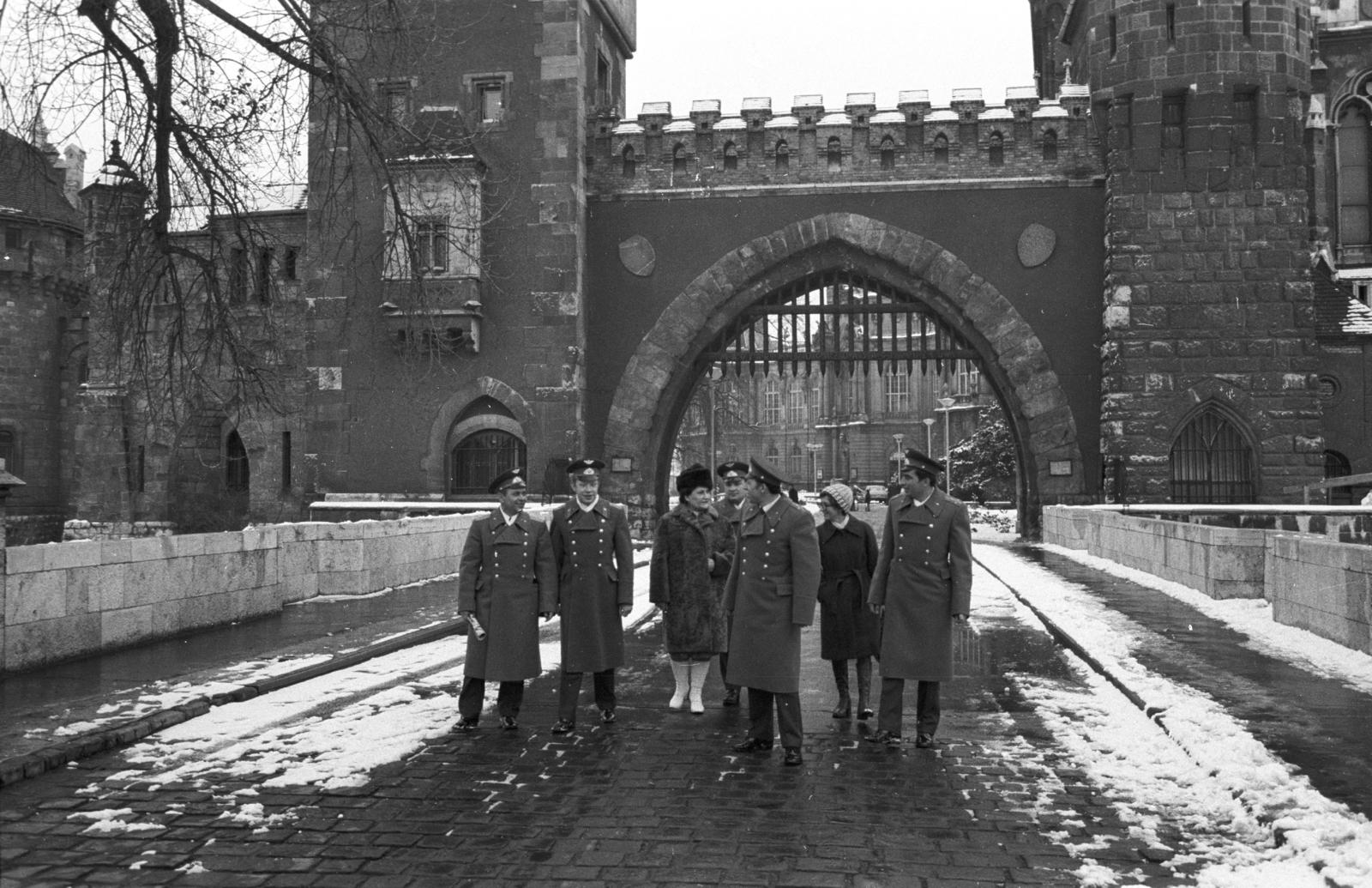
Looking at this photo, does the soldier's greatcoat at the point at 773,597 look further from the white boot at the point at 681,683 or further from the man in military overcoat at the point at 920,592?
the white boot at the point at 681,683

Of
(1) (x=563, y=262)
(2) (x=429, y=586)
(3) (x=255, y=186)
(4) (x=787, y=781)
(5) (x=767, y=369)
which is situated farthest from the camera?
(5) (x=767, y=369)

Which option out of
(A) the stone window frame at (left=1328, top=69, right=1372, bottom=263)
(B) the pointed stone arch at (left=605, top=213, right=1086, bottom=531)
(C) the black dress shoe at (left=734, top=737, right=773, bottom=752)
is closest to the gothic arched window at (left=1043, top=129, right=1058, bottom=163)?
(B) the pointed stone arch at (left=605, top=213, right=1086, bottom=531)

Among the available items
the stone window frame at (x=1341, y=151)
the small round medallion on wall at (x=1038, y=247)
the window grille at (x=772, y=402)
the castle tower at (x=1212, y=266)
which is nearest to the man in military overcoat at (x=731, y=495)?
the castle tower at (x=1212, y=266)

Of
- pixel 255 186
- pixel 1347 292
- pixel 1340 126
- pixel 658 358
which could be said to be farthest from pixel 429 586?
pixel 1340 126

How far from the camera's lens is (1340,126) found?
110 ft

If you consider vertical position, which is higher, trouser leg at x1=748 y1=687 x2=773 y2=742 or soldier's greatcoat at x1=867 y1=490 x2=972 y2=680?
soldier's greatcoat at x1=867 y1=490 x2=972 y2=680

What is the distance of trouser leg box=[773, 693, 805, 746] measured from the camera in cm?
721

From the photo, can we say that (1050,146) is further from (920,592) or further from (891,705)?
(891,705)

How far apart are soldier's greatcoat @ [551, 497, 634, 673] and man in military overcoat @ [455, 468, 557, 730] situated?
0.36 ft

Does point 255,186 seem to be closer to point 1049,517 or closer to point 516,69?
point 516,69

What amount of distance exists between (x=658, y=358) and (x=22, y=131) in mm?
16057

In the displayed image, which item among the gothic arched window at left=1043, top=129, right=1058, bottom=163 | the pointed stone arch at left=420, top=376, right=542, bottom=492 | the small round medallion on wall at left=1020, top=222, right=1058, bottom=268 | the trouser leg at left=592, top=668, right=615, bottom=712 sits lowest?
the trouser leg at left=592, top=668, right=615, bottom=712

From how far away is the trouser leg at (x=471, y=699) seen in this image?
8.06 meters

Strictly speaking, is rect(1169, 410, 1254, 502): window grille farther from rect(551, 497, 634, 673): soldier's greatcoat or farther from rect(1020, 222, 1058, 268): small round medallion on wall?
rect(551, 497, 634, 673): soldier's greatcoat
